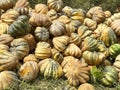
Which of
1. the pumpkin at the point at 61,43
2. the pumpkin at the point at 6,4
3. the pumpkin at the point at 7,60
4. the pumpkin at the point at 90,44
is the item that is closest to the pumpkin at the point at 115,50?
the pumpkin at the point at 90,44

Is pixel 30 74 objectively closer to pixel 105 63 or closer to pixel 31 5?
pixel 105 63

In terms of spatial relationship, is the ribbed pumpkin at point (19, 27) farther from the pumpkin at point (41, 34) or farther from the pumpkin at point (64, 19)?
the pumpkin at point (64, 19)

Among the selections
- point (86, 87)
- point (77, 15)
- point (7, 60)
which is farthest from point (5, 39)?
point (77, 15)

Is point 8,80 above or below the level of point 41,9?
below

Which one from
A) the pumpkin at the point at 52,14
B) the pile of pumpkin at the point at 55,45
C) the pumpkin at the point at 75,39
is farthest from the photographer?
the pumpkin at the point at 52,14

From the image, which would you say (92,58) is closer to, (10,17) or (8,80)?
(8,80)

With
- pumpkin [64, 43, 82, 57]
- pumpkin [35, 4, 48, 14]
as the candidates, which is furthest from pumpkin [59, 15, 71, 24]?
pumpkin [64, 43, 82, 57]

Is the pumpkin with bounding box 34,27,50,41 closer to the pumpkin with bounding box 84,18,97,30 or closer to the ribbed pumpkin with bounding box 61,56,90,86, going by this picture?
the ribbed pumpkin with bounding box 61,56,90,86
